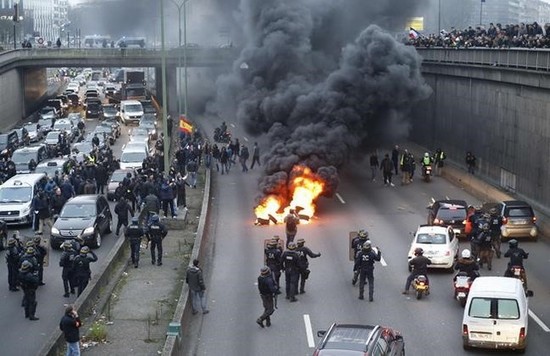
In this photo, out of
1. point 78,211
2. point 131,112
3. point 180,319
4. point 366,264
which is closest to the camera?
point 180,319

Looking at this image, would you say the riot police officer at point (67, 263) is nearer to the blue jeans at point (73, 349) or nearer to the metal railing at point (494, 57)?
the blue jeans at point (73, 349)

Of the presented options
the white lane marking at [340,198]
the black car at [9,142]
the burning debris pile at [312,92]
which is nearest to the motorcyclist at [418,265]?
the burning debris pile at [312,92]

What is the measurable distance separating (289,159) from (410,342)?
1527 cm

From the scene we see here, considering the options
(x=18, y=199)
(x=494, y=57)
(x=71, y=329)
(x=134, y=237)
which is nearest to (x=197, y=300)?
(x=134, y=237)

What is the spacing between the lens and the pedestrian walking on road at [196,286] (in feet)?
68.1

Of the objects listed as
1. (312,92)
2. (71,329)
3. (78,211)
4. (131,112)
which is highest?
(312,92)

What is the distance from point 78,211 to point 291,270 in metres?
9.48

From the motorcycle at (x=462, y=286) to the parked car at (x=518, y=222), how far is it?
8.43 meters

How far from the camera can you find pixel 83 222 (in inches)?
1134

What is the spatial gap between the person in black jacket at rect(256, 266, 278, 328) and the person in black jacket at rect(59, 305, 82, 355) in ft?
14.9

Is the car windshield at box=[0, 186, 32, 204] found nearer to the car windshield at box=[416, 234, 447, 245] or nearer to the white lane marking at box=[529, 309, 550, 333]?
the car windshield at box=[416, 234, 447, 245]

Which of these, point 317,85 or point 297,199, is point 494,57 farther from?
point 297,199

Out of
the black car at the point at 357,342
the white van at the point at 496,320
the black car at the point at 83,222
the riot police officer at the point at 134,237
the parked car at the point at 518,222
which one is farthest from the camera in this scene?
the parked car at the point at 518,222

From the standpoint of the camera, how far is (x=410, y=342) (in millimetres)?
19375
